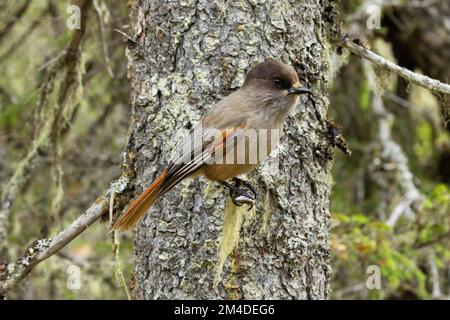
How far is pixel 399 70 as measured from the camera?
3.86 meters

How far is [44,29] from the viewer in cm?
702

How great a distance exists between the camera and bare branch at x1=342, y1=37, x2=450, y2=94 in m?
3.76

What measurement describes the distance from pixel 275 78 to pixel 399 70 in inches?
29.7

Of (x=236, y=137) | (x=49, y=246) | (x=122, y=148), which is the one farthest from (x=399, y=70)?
(x=122, y=148)

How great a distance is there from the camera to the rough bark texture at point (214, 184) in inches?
139

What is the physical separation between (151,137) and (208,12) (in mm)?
709

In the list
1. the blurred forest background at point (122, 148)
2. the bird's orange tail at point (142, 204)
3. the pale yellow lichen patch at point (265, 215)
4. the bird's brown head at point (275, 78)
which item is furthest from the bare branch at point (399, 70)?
the bird's orange tail at point (142, 204)

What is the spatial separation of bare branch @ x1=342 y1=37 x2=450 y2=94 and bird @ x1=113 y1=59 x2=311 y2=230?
1.88 feet

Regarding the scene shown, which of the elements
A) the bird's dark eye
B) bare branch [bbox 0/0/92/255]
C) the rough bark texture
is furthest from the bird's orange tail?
bare branch [bbox 0/0/92/255]

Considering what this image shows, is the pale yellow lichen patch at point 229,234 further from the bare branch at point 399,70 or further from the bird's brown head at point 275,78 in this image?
the bare branch at point 399,70

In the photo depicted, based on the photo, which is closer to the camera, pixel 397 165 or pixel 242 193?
pixel 242 193

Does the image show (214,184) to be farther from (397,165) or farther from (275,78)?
(397,165)
